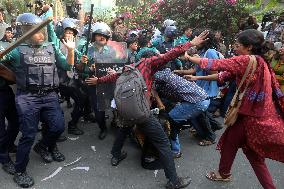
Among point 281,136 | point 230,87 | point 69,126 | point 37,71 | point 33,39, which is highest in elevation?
point 33,39

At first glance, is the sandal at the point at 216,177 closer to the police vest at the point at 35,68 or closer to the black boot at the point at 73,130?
the police vest at the point at 35,68

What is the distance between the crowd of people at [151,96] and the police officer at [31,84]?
0.01m

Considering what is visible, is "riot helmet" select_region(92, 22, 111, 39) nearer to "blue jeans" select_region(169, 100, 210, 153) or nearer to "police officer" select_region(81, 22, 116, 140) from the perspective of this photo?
"police officer" select_region(81, 22, 116, 140)

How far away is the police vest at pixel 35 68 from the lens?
3.92 metres

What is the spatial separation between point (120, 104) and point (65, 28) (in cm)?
242

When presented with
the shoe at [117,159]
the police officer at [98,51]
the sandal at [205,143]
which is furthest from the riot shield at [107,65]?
the sandal at [205,143]

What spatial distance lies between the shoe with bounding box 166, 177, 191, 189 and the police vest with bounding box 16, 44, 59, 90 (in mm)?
1826

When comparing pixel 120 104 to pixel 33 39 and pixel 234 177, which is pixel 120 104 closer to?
pixel 33 39

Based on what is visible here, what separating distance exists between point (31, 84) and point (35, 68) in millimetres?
191

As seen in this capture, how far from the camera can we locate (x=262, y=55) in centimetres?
349

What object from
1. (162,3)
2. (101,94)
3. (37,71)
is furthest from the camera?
(162,3)

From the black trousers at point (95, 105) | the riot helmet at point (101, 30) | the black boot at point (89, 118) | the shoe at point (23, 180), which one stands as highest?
the riot helmet at point (101, 30)

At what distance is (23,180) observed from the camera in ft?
13.2

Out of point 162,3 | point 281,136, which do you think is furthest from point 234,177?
point 162,3
